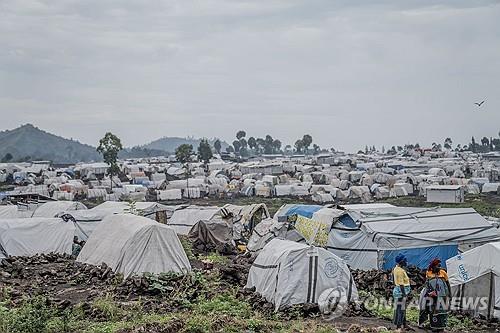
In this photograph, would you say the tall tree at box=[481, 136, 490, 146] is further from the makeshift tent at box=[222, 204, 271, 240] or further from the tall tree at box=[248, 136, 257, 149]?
the makeshift tent at box=[222, 204, 271, 240]

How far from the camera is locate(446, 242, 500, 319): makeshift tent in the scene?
12750 mm

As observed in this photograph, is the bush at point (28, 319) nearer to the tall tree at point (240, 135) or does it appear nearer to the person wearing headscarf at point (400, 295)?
the person wearing headscarf at point (400, 295)

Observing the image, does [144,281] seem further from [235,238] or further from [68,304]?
[235,238]

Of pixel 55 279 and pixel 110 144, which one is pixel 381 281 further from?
pixel 110 144

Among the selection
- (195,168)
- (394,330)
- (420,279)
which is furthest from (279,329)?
(195,168)

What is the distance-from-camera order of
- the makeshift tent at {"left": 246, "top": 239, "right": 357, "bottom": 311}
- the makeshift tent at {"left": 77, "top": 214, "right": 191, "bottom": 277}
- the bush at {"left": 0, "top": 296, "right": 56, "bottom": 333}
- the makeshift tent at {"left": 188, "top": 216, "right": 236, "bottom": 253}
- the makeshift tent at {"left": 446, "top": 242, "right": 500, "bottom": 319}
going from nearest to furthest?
the bush at {"left": 0, "top": 296, "right": 56, "bottom": 333} < the makeshift tent at {"left": 246, "top": 239, "right": 357, "bottom": 311} < the makeshift tent at {"left": 446, "top": 242, "right": 500, "bottom": 319} < the makeshift tent at {"left": 77, "top": 214, "right": 191, "bottom": 277} < the makeshift tent at {"left": 188, "top": 216, "right": 236, "bottom": 253}

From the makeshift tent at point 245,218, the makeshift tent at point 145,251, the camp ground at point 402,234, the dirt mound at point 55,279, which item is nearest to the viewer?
the dirt mound at point 55,279

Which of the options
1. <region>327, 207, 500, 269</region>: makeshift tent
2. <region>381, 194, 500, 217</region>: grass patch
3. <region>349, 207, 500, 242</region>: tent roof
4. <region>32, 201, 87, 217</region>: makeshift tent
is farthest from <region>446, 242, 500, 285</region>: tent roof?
<region>381, 194, 500, 217</region>: grass patch

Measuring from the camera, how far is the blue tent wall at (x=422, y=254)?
59.3ft

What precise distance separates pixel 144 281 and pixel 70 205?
1552 cm

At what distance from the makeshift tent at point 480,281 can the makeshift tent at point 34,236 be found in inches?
548

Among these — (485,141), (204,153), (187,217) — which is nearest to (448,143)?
(485,141)

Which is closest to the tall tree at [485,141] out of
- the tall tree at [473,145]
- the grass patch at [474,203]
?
the tall tree at [473,145]

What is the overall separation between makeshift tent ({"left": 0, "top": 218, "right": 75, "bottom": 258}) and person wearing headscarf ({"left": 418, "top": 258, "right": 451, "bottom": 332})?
14333 mm
